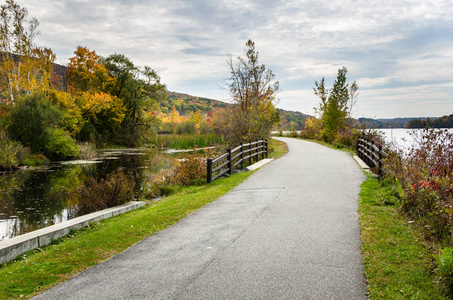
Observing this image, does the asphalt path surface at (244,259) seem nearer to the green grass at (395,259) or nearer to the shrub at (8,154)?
the green grass at (395,259)

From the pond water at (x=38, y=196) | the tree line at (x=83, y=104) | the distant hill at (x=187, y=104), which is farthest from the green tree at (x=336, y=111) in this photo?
the distant hill at (x=187, y=104)

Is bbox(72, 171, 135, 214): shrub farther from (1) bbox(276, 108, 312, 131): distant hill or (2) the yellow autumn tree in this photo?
(1) bbox(276, 108, 312, 131): distant hill

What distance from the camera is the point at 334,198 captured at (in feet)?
30.6

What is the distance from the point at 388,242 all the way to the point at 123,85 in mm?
46591

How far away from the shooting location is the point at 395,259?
16.8 ft

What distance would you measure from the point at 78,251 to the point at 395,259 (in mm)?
5233

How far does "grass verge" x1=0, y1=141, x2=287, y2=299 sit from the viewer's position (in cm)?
472

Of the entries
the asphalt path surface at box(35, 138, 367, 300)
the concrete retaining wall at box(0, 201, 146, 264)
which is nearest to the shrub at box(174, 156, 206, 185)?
the asphalt path surface at box(35, 138, 367, 300)

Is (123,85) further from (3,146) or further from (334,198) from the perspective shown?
(334,198)

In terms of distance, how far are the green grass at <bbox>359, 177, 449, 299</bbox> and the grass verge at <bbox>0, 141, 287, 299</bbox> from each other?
4068mm

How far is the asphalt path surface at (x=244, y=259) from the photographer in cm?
417

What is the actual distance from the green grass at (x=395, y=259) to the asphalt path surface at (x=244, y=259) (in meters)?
0.17

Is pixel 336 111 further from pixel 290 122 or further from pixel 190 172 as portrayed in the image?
pixel 290 122

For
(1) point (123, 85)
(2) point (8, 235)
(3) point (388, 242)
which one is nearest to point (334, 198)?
(3) point (388, 242)
